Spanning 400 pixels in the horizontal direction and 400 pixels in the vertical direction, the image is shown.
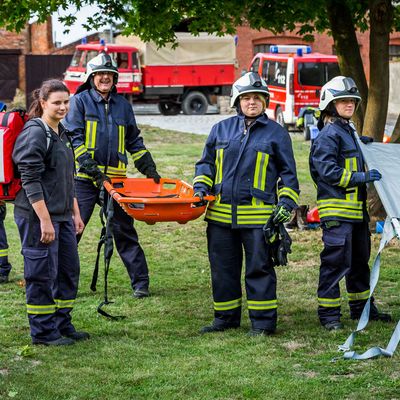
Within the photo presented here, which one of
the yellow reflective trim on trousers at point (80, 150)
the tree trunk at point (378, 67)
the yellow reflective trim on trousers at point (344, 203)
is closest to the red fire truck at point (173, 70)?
the tree trunk at point (378, 67)

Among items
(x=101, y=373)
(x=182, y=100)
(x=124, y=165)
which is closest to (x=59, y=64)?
(x=182, y=100)

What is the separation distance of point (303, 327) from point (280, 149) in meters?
1.35

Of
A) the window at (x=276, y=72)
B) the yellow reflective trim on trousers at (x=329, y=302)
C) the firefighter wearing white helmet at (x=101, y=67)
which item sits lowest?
the yellow reflective trim on trousers at (x=329, y=302)

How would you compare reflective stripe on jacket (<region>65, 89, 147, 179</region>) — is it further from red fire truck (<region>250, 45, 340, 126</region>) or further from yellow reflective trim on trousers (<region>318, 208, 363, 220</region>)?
red fire truck (<region>250, 45, 340, 126</region>)

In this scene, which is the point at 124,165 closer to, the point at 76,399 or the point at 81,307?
the point at 81,307

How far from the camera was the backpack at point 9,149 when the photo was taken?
6.41 m

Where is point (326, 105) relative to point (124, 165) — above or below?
above

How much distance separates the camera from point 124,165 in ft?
27.1

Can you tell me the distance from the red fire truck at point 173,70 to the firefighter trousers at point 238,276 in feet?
74.8

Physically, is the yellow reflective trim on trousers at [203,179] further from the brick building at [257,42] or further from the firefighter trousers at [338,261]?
the brick building at [257,42]

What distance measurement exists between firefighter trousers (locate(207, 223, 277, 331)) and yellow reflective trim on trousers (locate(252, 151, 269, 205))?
219 millimetres

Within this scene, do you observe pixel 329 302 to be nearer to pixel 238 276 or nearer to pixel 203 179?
pixel 238 276

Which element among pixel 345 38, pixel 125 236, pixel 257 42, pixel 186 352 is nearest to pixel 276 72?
pixel 257 42

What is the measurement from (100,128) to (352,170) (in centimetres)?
221
